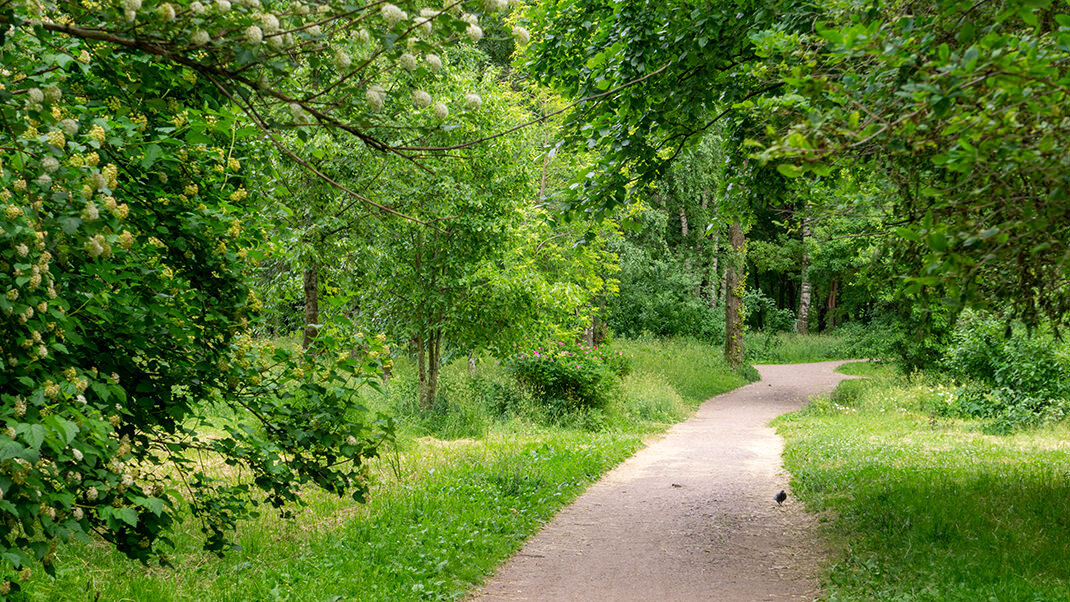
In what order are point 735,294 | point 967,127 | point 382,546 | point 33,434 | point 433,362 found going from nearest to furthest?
point 33,434 → point 967,127 → point 382,546 → point 433,362 → point 735,294

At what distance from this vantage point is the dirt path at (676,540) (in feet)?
19.9

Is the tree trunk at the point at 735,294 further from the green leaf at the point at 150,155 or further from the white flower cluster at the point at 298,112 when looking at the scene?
the white flower cluster at the point at 298,112

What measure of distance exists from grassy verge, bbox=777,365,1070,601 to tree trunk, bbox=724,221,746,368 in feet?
38.5

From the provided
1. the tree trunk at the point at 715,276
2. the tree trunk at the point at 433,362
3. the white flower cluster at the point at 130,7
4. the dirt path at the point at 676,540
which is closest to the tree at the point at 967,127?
the white flower cluster at the point at 130,7

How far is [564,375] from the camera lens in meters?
15.2

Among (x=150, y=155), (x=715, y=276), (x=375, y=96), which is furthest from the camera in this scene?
(x=715, y=276)

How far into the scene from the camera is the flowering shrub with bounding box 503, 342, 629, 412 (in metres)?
15.1

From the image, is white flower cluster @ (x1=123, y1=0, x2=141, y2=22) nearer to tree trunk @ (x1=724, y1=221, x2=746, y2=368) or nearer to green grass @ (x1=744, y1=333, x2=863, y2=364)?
tree trunk @ (x1=724, y1=221, x2=746, y2=368)

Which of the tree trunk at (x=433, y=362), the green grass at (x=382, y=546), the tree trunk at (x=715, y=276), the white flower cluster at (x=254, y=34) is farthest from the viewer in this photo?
the tree trunk at (x=715, y=276)

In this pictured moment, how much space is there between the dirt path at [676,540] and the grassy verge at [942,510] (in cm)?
44

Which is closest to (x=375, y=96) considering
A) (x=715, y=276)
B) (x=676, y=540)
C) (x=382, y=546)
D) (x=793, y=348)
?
(x=382, y=546)

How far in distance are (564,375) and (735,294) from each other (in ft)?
39.3

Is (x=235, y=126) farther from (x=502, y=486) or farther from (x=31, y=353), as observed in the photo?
(x=502, y=486)

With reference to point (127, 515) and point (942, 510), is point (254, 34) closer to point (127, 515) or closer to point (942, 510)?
point (127, 515)
